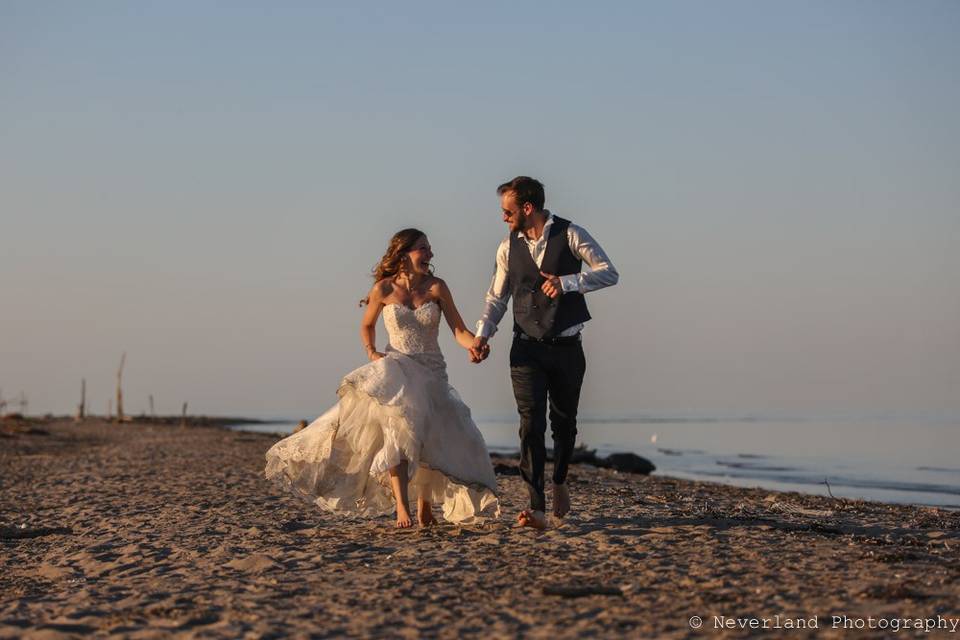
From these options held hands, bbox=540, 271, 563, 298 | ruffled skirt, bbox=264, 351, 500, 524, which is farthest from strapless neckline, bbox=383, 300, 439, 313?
held hands, bbox=540, 271, 563, 298

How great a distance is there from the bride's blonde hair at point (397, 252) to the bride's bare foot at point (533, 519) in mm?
1967

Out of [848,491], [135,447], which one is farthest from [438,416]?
[135,447]

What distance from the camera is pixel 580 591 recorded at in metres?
5.82

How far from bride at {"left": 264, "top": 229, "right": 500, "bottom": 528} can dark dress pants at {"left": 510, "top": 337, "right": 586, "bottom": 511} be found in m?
0.39

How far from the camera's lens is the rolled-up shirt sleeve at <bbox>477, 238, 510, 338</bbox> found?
8.30 meters

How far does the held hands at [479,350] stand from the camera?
8.19 metres

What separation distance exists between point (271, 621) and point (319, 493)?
326 cm

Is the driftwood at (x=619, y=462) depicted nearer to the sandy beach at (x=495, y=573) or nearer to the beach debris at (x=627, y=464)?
the beach debris at (x=627, y=464)

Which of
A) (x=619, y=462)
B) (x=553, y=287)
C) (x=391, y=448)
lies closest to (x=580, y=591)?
(x=553, y=287)

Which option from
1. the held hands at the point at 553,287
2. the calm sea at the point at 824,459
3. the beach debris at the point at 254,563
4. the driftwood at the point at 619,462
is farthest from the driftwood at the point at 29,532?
the driftwood at the point at 619,462

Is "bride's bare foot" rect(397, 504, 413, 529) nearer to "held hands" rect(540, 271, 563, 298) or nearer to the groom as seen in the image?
the groom

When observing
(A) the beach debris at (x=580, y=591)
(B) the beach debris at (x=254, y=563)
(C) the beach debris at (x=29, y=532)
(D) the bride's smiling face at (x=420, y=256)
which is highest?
(D) the bride's smiling face at (x=420, y=256)

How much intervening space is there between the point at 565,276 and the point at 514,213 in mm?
609

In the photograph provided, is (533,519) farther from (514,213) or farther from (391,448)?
(514,213)
